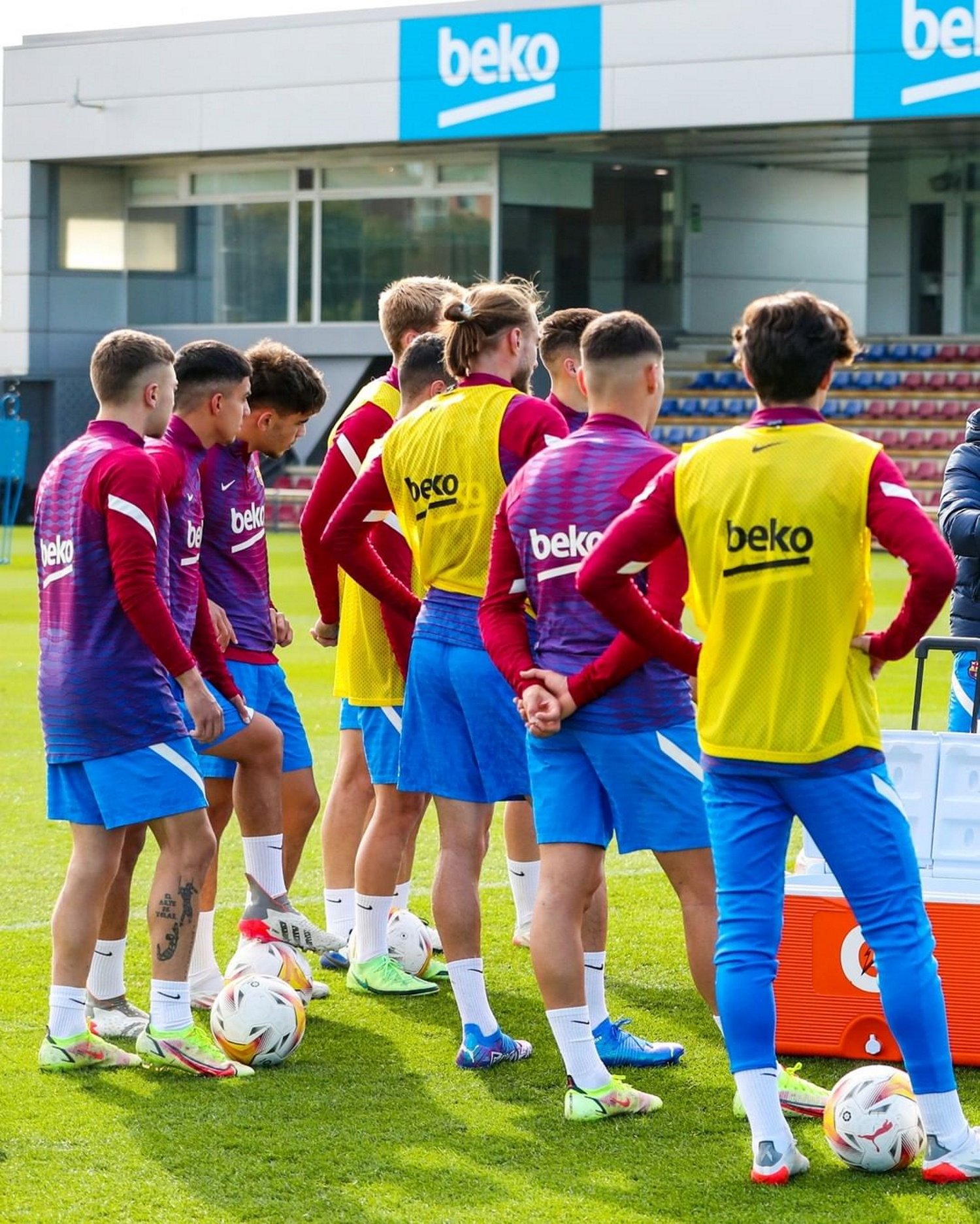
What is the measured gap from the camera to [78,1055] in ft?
16.3

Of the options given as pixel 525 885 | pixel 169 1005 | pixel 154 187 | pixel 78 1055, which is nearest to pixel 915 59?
pixel 154 187

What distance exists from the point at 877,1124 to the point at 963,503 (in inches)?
95.7

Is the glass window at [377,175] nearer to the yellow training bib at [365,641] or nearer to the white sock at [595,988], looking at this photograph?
the yellow training bib at [365,641]

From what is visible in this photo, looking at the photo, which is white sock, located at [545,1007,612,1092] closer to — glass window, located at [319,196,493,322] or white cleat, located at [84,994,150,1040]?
white cleat, located at [84,994,150,1040]

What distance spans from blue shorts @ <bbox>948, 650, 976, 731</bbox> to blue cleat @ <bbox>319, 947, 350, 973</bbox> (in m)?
2.21

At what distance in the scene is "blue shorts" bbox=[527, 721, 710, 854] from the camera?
4.52 metres

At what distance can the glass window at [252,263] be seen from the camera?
34750mm

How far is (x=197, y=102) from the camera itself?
33656 millimetres

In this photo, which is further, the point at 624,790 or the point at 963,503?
the point at 963,503

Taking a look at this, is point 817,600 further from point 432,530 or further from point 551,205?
point 551,205

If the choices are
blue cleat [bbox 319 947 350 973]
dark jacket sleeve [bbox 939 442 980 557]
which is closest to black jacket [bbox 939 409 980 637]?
dark jacket sleeve [bbox 939 442 980 557]

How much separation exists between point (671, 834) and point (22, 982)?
2432 mm

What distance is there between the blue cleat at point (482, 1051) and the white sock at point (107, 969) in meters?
1.07

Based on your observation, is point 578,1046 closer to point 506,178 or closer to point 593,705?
point 593,705
